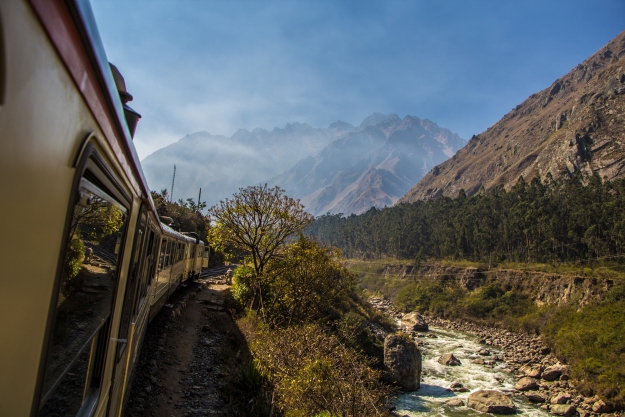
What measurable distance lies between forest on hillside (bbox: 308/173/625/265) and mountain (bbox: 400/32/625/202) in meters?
21.8

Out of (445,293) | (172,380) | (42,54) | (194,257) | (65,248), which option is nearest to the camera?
(42,54)

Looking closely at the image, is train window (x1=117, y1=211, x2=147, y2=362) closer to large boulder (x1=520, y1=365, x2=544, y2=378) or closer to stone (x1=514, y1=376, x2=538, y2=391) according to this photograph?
stone (x1=514, y1=376, x2=538, y2=391)

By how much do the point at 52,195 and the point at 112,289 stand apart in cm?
141

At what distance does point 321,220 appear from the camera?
128m

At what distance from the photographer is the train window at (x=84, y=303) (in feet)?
4.59

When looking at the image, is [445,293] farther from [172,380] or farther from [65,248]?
[65,248]

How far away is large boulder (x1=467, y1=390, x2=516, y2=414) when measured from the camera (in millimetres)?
16609

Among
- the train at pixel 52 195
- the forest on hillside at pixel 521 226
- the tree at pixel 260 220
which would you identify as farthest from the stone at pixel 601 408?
the forest on hillside at pixel 521 226

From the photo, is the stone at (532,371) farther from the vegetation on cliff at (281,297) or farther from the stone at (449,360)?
the vegetation on cliff at (281,297)

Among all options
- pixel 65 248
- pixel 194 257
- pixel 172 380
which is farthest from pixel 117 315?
pixel 194 257

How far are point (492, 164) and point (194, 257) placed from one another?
12373 cm

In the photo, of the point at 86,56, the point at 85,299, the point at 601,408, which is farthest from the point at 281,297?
the point at 601,408

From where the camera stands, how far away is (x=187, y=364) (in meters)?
10.1

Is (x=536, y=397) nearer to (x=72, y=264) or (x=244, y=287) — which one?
(x=244, y=287)
